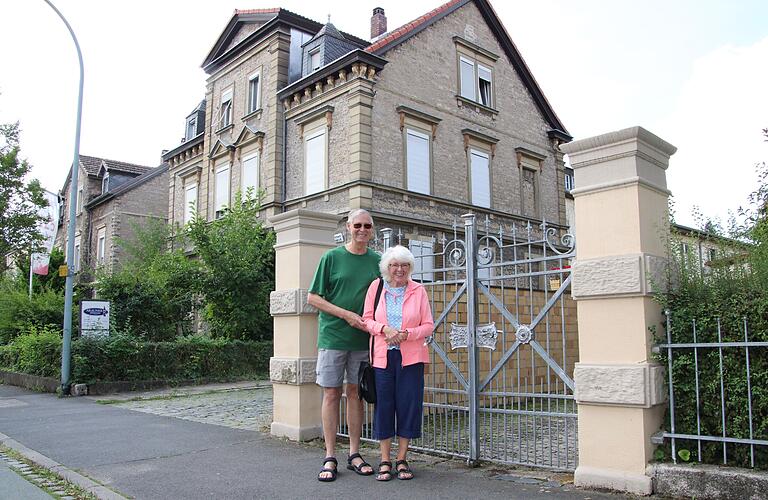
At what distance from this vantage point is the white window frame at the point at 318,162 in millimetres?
20834

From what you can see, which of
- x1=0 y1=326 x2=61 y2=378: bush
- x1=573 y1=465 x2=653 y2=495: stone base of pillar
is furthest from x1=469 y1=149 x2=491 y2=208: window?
x1=573 y1=465 x2=653 y2=495: stone base of pillar

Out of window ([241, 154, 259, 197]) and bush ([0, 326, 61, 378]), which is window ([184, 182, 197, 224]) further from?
bush ([0, 326, 61, 378])

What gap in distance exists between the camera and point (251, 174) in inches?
942

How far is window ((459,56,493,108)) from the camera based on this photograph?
933 inches

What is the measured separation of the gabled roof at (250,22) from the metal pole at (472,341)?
19.3m

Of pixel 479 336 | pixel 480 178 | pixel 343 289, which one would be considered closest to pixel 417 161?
pixel 480 178

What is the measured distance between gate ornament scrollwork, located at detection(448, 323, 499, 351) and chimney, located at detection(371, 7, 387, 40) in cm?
2285

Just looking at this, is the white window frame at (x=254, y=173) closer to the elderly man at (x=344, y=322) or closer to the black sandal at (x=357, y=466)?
the elderly man at (x=344, y=322)

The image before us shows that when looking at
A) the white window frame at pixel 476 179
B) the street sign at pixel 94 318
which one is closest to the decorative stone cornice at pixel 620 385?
the street sign at pixel 94 318

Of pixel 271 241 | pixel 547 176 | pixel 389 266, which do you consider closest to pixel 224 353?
pixel 271 241

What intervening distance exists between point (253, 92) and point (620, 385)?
22.1 meters

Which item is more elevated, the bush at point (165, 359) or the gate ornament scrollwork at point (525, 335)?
the gate ornament scrollwork at point (525, 335)

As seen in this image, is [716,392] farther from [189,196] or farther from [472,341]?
[189,196]

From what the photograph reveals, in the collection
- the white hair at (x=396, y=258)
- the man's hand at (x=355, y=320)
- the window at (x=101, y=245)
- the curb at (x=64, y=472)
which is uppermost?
the window at (x=101, y=245)
